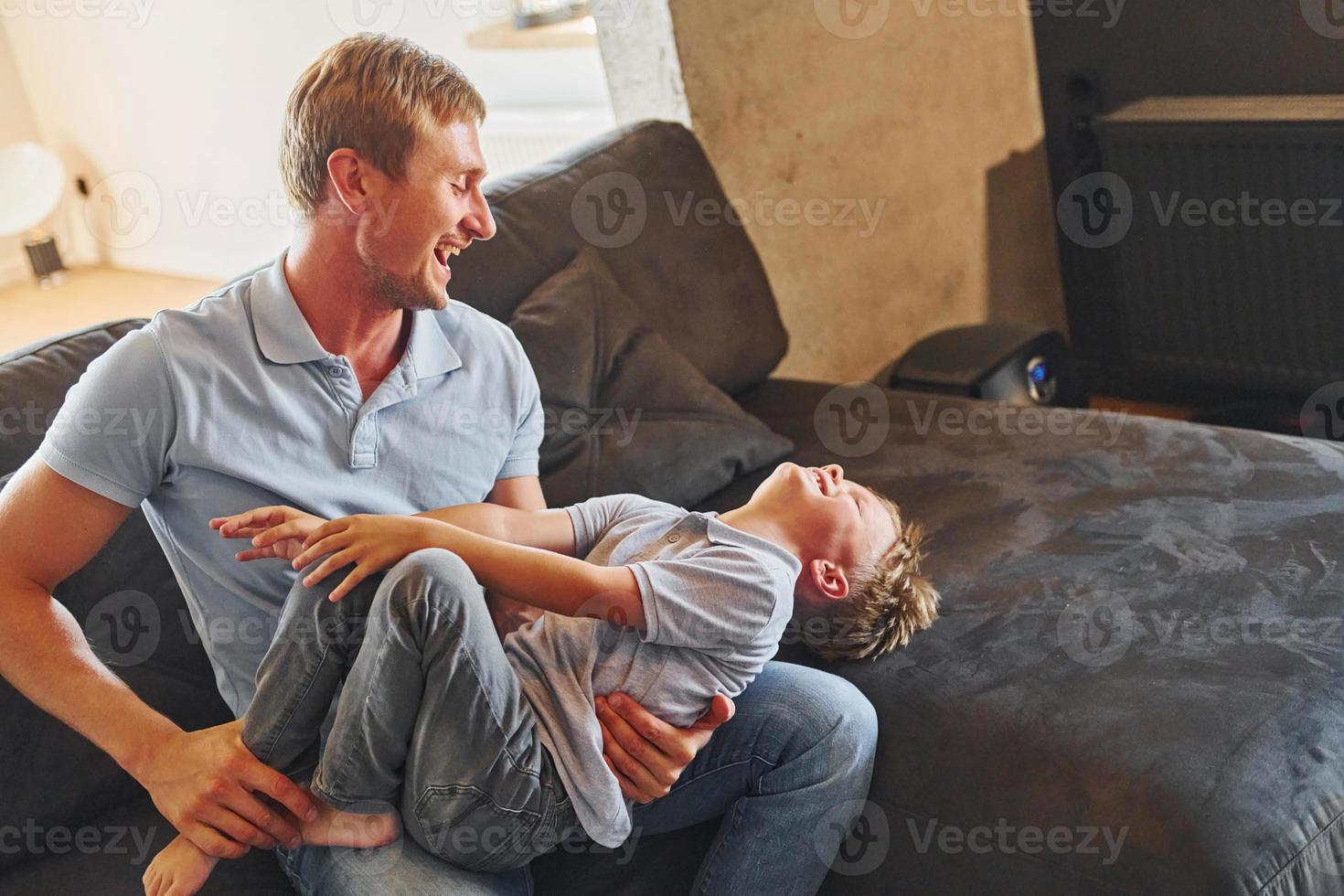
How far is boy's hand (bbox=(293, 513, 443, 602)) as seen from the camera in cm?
132

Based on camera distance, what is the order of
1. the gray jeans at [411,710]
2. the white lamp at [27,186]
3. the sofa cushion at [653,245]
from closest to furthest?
the gray jeans at [411,710], the sofa cushion at [653,245], the white lamp at [27,186]

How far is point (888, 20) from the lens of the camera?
9.81 ft

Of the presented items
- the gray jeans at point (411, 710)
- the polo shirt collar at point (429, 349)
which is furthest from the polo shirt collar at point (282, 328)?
the gray jeans at point (411, 710)

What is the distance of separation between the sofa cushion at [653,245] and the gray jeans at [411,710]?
2.78ft

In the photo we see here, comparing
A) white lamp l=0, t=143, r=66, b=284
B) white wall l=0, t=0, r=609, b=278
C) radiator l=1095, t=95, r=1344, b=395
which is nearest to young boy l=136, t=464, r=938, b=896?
radiator l=1095, t=95, r=1344, b=395

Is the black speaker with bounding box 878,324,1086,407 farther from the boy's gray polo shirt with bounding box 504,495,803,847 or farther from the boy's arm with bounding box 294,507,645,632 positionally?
the boy's arm with bounding box 294,507,645,632

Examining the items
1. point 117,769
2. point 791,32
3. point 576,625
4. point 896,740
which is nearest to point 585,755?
point 576,625

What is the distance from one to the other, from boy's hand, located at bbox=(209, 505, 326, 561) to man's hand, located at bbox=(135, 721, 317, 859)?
0.64ft

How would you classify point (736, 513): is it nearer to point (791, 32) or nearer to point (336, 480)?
point (336, 480)

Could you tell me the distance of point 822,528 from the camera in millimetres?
1689

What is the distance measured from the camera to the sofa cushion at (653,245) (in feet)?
7.06

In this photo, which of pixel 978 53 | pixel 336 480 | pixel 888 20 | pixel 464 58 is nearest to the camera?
pixel 336 480

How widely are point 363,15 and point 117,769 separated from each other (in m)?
3.34

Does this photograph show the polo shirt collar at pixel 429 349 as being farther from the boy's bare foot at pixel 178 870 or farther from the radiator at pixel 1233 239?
the radiator at pixel 1233 239
